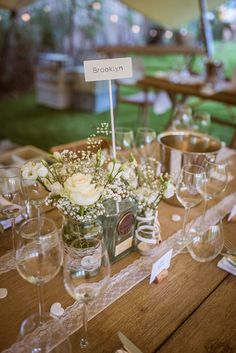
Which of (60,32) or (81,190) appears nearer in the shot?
(81,190)

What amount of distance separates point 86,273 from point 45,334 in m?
0.16

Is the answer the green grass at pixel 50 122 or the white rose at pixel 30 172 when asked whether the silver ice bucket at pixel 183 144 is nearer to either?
the white rose at pixel 30 172

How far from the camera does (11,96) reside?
5.55m

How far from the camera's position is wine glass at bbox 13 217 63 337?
671mm

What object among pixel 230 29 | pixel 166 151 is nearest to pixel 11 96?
pixel 230 29

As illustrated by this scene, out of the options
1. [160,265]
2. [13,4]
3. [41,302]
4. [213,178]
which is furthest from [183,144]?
[13,4]

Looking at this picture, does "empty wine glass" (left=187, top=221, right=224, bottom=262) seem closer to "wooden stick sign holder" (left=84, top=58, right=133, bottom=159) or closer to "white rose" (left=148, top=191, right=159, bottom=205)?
"white rose" (left=148, top=191, right=159, bottom=205)

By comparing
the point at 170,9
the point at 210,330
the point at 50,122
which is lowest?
the point at 50,122

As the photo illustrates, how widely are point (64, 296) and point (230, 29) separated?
633 centimetres

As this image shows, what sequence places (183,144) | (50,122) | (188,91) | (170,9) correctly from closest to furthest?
(183,144) < (170,9) < (188,91) < (50,122)

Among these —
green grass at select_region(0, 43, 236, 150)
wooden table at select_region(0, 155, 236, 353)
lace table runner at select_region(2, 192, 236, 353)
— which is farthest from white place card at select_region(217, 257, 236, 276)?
green grass at select_region(0, 43, 236, 150)

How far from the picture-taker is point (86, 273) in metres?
0.69

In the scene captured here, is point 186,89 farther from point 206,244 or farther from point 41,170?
point 41,170

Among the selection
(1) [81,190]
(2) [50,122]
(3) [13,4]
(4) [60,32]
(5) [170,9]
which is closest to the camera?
(1) [81,190]
